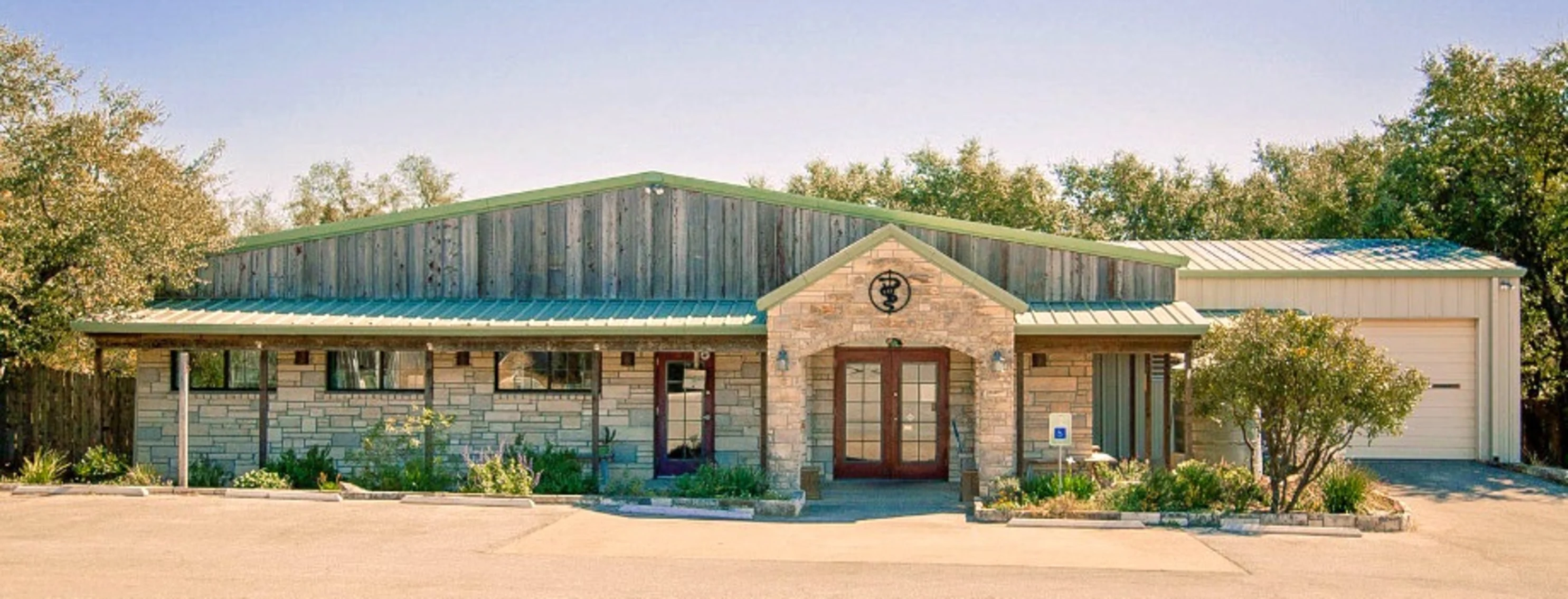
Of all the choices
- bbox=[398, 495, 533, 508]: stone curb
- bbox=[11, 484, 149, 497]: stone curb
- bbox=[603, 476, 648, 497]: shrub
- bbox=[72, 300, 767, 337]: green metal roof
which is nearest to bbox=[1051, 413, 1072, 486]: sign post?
bbox=[72, 300, 767, 337]: green metal roof

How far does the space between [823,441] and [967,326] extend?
3.18m

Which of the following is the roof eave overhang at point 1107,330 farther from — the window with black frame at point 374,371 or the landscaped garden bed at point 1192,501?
the window with black frame at point 374,371

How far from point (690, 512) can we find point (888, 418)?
4.15 m

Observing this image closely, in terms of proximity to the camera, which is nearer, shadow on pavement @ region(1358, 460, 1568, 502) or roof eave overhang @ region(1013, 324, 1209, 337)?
roof eave overhang @ region(1013, 324, 1209, 337)

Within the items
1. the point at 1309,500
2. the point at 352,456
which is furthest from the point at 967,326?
the point at 352,456

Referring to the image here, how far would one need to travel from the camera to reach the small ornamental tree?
14.7m

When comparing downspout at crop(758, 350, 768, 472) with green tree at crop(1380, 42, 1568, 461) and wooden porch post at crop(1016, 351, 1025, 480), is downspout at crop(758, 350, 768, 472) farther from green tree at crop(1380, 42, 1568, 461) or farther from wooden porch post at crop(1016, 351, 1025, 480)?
green tree at crop(1380, 42, 1568, 461)

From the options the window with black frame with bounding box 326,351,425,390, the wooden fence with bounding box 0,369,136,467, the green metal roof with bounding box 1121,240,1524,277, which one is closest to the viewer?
the wooden fence with bounding box 0,369,136,467

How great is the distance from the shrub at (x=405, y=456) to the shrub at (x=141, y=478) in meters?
2.45

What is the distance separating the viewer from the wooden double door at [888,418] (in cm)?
1877

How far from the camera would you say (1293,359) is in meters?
14.8

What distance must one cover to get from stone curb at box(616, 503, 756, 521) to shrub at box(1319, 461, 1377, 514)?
676cm

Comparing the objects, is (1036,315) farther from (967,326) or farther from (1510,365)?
(1510,365)

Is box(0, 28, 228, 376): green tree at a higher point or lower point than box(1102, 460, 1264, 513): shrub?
Answer: higher
